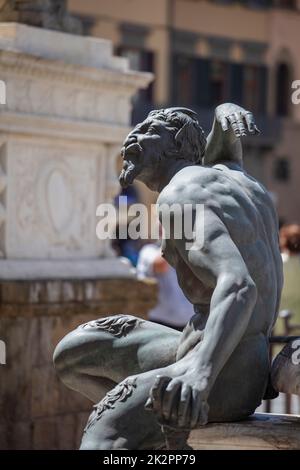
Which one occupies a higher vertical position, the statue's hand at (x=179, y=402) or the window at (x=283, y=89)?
the window at (x=283, y=89)

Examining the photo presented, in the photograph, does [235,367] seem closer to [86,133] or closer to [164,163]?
[164,163]

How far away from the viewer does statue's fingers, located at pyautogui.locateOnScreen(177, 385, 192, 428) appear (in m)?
4.88

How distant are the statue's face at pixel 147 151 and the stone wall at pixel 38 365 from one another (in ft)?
11.1

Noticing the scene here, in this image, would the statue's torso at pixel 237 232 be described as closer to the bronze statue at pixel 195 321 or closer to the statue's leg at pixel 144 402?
the bronze statue at pixel 195 321

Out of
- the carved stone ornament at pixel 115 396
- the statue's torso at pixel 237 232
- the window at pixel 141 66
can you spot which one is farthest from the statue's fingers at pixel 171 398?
the window at pixel 141 66

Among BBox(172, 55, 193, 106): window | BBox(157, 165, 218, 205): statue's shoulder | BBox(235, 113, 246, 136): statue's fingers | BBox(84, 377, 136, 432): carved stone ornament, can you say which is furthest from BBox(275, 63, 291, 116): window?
BBox(84, 377, 136, 432): carved stone ornament

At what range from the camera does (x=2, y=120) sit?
9133mm

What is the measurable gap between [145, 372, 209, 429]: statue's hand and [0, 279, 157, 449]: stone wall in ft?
13.5

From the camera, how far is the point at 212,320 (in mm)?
5094

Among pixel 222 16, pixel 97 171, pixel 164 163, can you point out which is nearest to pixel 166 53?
pixel 222 16

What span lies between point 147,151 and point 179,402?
3.74ft

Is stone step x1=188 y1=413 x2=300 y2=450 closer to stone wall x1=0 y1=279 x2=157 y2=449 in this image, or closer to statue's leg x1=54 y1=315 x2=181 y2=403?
statue's leg x1=54 y1=315 x2=181 y2=403

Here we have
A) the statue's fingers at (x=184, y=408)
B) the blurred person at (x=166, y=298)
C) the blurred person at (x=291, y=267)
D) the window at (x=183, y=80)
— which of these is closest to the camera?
the statue's fingers at (x=184, y=408)

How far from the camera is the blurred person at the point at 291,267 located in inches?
525
